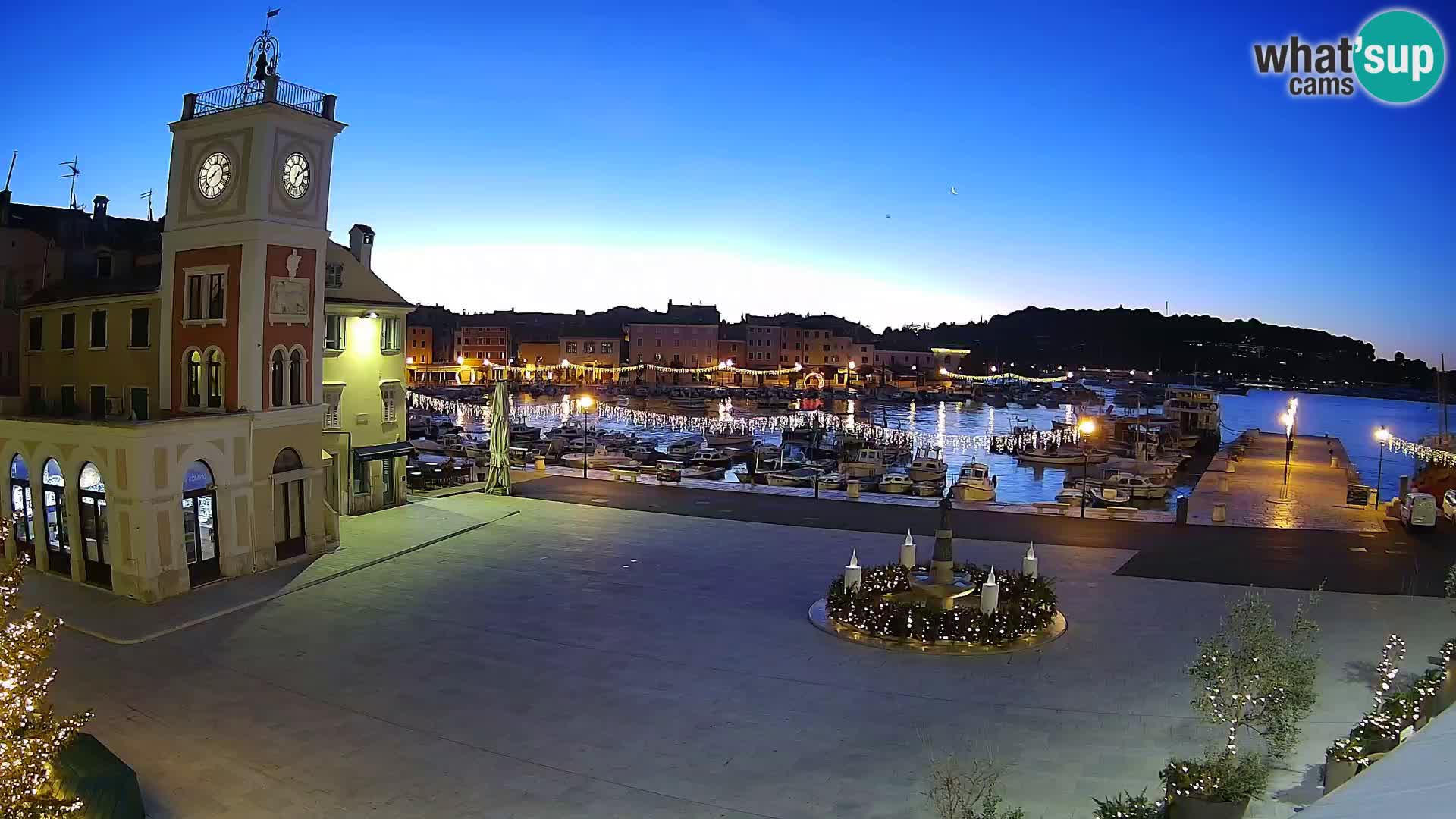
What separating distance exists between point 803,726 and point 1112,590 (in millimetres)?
8541

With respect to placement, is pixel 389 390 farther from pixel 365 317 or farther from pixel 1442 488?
pixel 1442 488

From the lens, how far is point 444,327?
488ft

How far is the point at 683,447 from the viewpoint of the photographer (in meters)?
57.9

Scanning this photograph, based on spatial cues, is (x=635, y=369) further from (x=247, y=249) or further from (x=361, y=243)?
(x=247, y=249)

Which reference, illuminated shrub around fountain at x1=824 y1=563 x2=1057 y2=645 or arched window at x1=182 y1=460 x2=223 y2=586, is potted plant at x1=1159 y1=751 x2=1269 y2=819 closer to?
illuminated shrub around fountain at x1=824 y1=563 x2=1057 y2=645

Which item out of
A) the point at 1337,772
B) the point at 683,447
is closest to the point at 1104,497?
the point at 683,447

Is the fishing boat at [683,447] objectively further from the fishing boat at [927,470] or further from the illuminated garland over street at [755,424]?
the fishing boat at [927,470]

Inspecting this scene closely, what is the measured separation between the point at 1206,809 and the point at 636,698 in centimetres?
674

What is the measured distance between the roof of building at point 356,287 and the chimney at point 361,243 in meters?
1.66

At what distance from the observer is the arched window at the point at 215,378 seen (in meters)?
18.8

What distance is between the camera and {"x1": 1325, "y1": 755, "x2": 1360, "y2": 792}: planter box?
848 cm

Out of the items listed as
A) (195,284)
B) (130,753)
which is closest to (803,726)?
(130,753)

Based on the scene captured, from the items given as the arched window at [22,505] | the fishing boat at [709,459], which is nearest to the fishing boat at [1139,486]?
the fishing boat at [709,459]

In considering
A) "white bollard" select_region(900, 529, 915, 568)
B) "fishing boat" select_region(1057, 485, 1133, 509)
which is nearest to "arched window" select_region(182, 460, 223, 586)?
"white bollard" select_region(900, 529, 915, 568)
